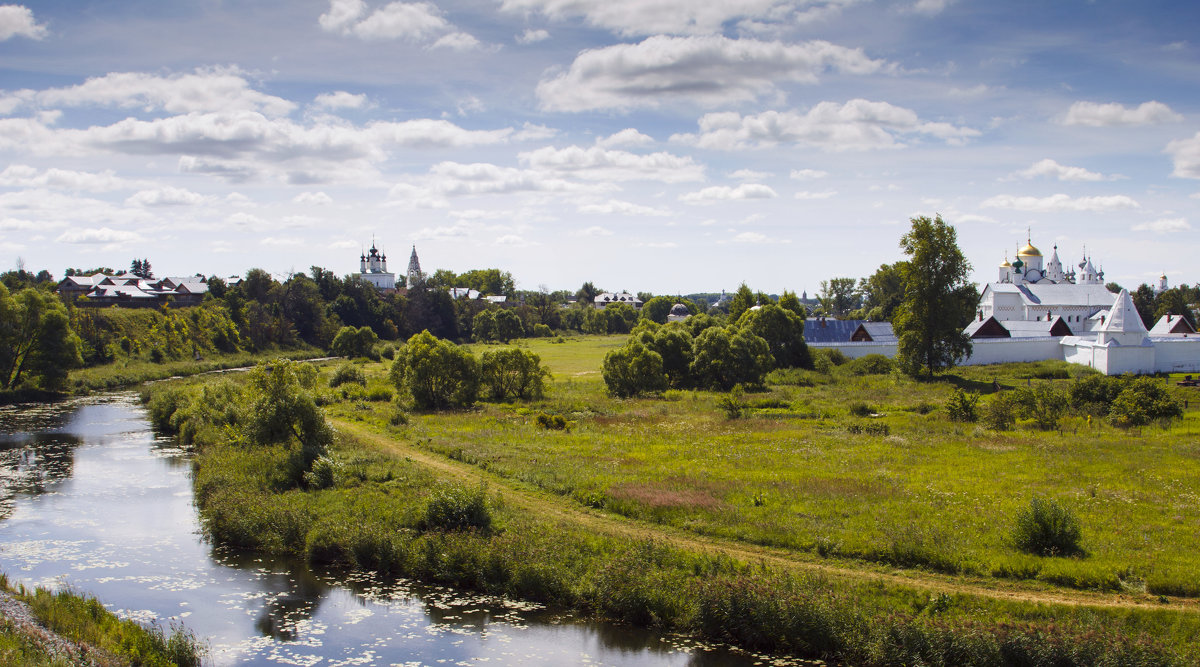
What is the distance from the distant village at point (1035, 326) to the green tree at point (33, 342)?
3223 cm

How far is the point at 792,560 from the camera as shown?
57.4 ft

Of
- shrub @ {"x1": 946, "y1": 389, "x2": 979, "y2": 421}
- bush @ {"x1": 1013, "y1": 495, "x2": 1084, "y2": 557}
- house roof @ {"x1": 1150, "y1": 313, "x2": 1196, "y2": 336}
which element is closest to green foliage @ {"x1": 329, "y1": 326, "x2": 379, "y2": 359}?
shrub @ {"x1": 946, "y1": 389, "x2": 979, "y2": 421}

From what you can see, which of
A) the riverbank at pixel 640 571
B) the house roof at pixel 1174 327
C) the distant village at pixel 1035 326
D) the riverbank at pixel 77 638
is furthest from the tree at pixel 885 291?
the riverbank at pixel 77 638

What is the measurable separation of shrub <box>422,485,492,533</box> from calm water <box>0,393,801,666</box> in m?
2.01

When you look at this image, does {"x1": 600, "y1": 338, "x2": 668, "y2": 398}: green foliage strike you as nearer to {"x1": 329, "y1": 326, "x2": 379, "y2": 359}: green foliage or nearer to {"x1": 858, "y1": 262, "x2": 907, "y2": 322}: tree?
{"x1": 329, "y1": 326, "x2": 379, "y2": 359}: green foliage

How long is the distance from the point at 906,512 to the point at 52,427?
1629 inches

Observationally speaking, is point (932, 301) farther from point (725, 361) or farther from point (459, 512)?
point (459, 512)

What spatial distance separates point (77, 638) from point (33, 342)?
153ft

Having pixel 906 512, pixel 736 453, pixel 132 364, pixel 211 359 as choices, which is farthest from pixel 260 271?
pixel 906 512

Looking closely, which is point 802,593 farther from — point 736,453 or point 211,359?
point 211,359

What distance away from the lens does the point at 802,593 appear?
1521cm

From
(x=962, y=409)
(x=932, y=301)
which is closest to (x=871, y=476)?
(x=962, y=409)

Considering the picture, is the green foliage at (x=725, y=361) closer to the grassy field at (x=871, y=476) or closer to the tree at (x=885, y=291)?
the grassy field at (x=871, y=476)

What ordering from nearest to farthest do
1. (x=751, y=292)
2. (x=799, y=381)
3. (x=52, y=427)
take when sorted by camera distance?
(x=52, y=427)
(x=799, y=381)
(x=751, y=292)
